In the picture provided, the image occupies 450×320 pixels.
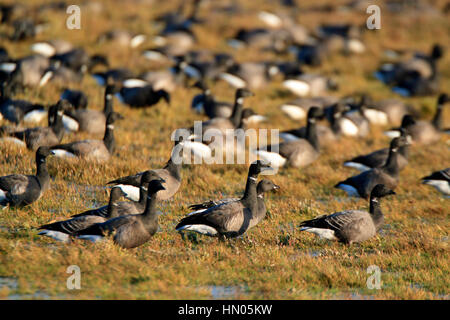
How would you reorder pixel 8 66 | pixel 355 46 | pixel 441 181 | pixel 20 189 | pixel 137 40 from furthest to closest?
pixel 355 46, pixel 137 40, pixel 8 66, pixel 441 181, pixel 20 189

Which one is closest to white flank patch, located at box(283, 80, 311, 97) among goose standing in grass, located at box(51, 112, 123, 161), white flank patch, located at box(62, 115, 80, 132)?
white flank patch, located at box(62, 115, 80, 132)

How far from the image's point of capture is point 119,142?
1681 centimetres

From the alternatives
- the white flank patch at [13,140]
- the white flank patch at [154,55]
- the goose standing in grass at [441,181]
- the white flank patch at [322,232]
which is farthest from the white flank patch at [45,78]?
the white flank patch at [322,232]

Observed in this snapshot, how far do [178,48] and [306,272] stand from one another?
23398 millimetres

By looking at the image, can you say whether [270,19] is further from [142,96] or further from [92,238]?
[92,238]

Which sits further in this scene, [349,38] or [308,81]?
[349,38]

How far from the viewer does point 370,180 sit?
14.0 m

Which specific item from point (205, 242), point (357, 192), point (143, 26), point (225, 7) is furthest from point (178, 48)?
point (205, 242)

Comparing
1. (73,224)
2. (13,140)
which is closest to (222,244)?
(73,224)

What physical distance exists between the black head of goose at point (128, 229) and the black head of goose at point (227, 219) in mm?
837

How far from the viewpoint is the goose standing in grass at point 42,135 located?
1452 cm

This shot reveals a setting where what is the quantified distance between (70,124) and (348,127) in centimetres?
1008
